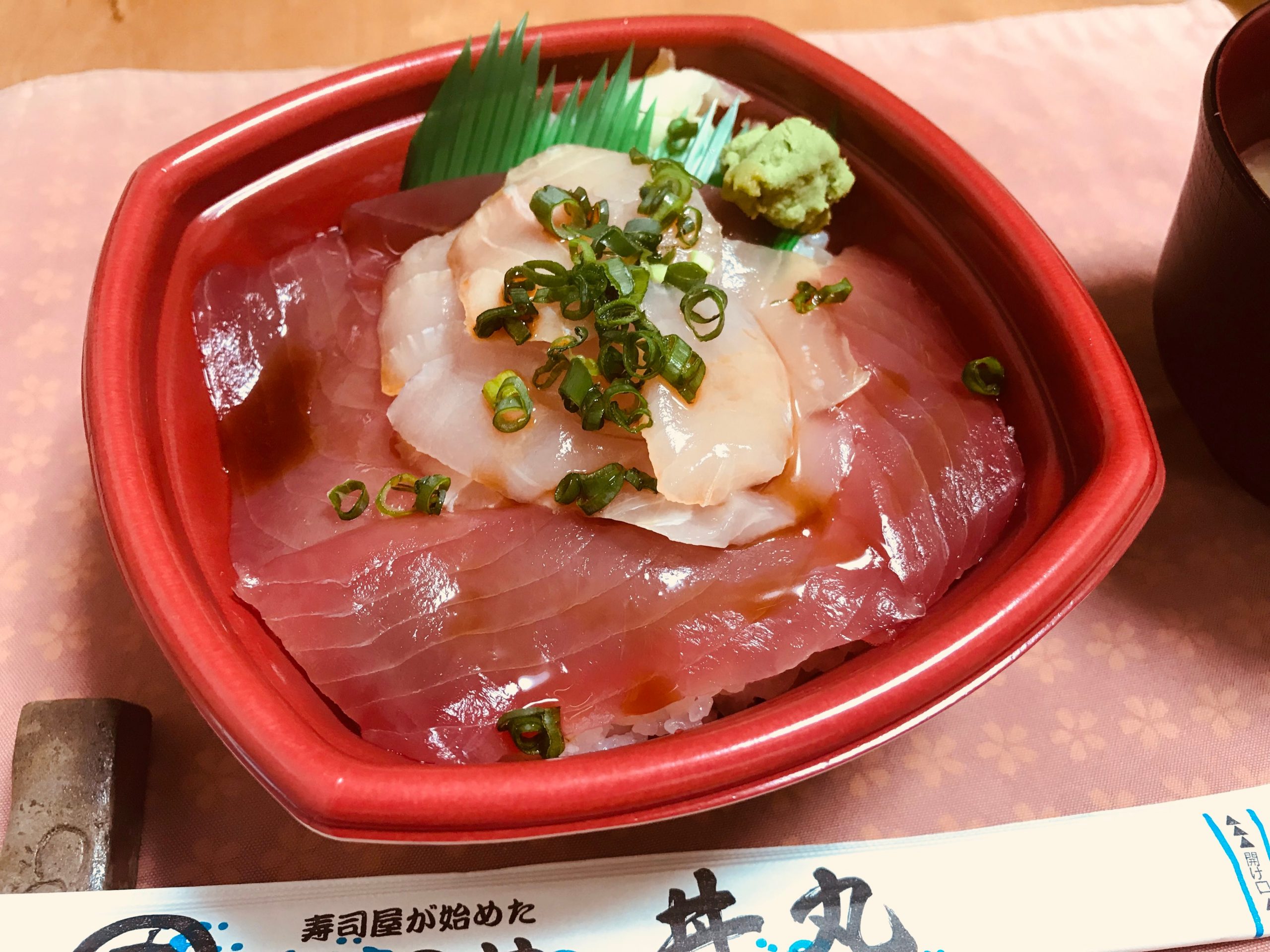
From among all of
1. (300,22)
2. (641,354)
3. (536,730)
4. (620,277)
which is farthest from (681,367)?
(300,22)

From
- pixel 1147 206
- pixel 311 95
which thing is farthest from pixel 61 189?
pixel 1147 206

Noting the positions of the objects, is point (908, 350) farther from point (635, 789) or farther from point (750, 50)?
point (635, 789)

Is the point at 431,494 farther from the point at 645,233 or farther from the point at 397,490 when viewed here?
the point at 645,233

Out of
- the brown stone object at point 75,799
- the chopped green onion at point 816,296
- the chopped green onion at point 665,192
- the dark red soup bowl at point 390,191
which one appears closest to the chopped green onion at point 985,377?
the dark red soup bowl at point 390,191

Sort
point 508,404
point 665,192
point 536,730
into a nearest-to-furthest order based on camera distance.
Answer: point 536,730
point 508,404
point 665,192

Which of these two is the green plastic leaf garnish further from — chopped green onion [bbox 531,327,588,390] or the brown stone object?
the brown stone object
